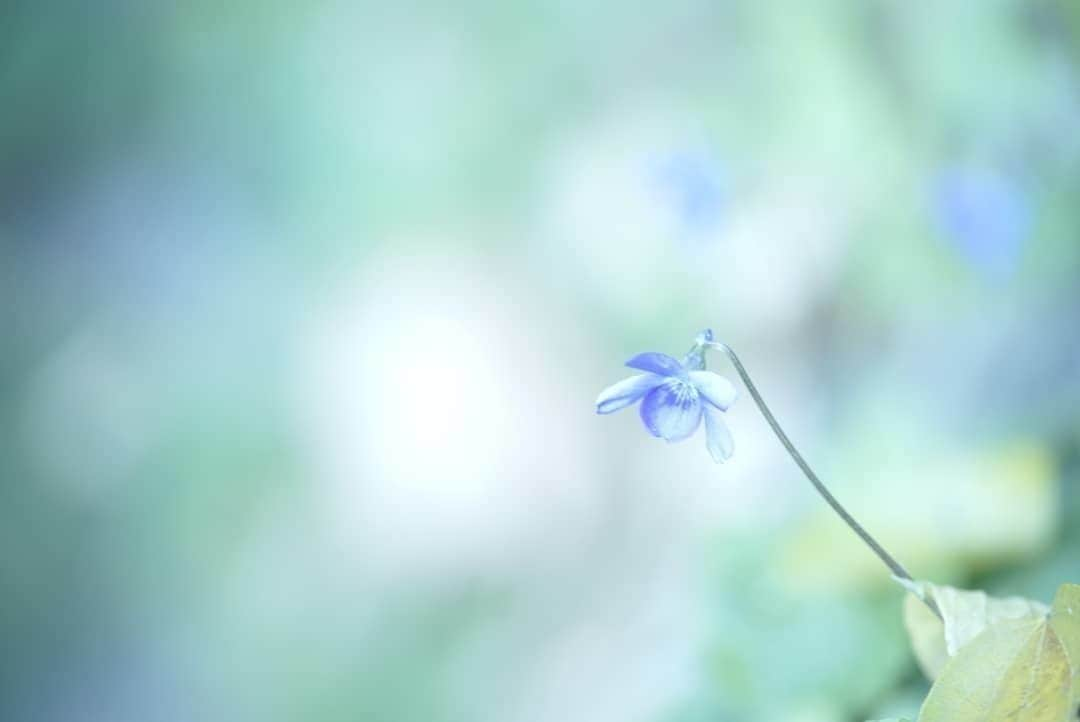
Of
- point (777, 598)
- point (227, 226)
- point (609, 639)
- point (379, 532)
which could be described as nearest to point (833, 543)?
point (777, 598)

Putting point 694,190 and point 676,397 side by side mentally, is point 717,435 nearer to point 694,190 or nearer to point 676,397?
point 676,397

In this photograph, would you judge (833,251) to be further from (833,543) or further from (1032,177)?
(833,543)

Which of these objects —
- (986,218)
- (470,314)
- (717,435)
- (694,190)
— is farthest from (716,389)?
(470,314)

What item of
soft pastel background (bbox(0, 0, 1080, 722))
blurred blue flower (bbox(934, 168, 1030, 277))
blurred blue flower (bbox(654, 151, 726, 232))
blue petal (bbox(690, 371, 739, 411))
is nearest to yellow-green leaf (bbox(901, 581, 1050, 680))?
blue petal (bbox(690, 371, 739, 411))

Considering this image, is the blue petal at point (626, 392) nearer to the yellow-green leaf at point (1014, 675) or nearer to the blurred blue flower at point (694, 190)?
the yellow-green leaf at point (1014, 675)

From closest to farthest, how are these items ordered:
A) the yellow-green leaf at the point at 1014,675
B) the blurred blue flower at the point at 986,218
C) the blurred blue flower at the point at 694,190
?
the yellow-green leaf at the point at 1014,675
the blurred blue flower at the point at 986,218
the blurred blue flower at the point at 694,190

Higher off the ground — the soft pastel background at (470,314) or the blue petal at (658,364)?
the soft pastel background at (470,314)

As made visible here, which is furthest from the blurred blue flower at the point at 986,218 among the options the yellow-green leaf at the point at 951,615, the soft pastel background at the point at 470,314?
the yellow-green leaf at the point at 951,615
